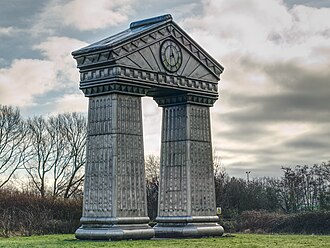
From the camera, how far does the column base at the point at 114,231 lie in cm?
2583

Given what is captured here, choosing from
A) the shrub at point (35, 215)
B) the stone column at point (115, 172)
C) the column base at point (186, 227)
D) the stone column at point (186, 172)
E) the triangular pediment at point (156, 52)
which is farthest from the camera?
the shrub at point (35, 215)

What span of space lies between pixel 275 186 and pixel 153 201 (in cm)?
2072

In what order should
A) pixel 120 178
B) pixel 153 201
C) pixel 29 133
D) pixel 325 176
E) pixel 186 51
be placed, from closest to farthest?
pixel 120 178 < pixel 186 51 < pixel 153 201 < pixel 29 133 < pixel 325 176

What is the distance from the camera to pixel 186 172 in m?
30.4

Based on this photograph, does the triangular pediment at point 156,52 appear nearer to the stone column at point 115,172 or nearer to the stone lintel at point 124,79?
the stone lintel at point 124,79

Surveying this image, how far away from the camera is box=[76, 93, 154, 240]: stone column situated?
2628cm

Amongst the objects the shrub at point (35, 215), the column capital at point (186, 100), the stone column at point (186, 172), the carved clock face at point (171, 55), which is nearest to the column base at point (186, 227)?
→ the stone column at point (186, 172)

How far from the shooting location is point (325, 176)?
59531mm

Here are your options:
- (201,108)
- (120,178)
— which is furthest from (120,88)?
(201,108)

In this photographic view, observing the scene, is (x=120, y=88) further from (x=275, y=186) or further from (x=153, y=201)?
(x=275, y=186)

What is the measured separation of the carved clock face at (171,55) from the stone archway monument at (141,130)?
0.14 ft

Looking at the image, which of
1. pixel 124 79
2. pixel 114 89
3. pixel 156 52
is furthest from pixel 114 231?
pixel 156 52

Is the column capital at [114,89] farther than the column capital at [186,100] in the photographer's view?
No

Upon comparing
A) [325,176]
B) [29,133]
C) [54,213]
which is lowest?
[54,213]
